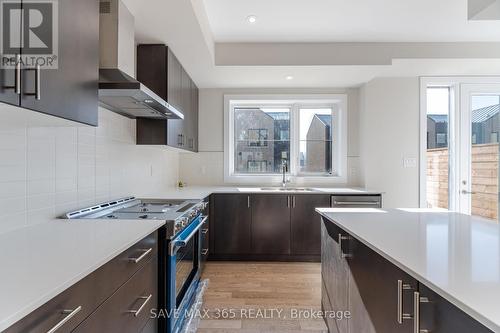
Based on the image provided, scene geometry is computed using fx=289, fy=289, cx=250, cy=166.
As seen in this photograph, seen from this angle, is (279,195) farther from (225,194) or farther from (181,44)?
(181,44)

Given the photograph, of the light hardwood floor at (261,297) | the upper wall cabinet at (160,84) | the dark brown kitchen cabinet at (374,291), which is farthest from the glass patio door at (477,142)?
the upper wall cabinet at (160,84)

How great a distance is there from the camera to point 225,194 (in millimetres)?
3432

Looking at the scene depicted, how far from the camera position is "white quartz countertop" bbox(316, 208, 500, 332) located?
69cm

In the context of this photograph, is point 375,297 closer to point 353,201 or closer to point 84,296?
point 84,296

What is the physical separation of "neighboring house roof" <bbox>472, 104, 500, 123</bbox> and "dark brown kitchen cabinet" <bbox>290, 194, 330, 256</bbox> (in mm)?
2321

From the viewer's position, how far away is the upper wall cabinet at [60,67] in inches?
36.1

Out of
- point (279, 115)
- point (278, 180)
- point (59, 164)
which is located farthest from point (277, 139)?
point (59, 164)

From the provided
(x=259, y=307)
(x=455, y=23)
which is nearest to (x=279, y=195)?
(x=259, y=307)

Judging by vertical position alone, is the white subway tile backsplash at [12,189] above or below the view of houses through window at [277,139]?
below

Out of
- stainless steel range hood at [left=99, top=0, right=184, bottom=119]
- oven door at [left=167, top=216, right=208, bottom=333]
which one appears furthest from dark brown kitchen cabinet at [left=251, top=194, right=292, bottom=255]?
stainless steel range hood at [left=99, top=0, right=184, bottom=119]

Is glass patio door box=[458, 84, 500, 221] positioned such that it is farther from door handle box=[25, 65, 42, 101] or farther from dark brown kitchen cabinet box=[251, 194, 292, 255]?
door handle box=[25, 65, 42, 101]

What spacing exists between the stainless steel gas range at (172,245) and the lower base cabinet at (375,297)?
3.17 ft

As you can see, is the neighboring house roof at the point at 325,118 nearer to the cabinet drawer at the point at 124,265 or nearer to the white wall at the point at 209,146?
the white wall at the point at 209,146

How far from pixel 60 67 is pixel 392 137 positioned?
3657 millimetres
